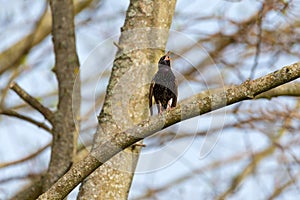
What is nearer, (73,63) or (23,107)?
(73,63)

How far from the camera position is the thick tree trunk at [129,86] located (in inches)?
136

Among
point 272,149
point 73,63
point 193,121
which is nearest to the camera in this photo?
point 193,121

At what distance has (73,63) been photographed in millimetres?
4629

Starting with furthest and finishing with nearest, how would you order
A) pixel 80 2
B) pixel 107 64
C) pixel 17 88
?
pixel 80 2, pixel 107 64, pixel 17 88

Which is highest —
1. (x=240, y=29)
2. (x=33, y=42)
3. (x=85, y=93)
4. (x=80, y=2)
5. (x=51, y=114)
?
(x=80, y=2)

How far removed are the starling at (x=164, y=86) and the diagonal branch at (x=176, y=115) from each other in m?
0.59

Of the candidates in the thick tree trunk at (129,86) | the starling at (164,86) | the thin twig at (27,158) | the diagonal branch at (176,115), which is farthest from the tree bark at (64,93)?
the diagonal branch at (176,115)

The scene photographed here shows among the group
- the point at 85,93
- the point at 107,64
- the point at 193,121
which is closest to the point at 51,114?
the point at 107,64

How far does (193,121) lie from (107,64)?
1.33 m

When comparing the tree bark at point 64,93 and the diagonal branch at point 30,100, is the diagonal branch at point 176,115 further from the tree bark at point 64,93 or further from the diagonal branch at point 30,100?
the diagonal branch at point 30,100

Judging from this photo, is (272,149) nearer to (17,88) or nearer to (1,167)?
(1,167)

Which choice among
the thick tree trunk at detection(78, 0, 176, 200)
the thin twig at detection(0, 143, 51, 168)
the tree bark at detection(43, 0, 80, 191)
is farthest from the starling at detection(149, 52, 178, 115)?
the thin twig at detection(0, 143, 51, 168)

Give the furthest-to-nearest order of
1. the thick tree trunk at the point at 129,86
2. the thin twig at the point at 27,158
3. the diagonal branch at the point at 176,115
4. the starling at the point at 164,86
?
the thin twig at the point at 27,158 < the thick tree trunk at the point at 129,86 < the starling at the point at 164,86 < the diagonal branch at the point at 176,115

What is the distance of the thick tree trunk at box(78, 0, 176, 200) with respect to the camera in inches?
136
